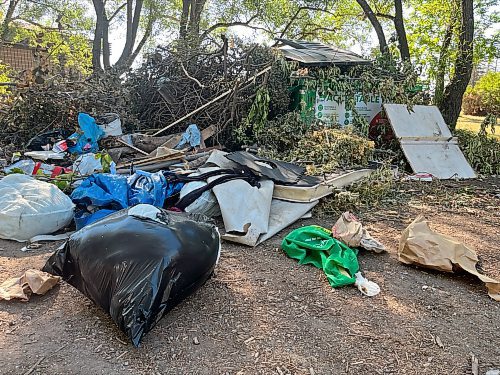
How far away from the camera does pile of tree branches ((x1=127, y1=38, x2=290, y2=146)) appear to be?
6.64 metres

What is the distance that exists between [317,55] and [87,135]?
4.10 meters

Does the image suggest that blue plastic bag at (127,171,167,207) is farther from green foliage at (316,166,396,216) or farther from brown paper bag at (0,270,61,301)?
green foliage at (316,166,396,216)

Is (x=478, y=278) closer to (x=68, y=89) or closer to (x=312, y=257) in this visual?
(x=312, y=257)

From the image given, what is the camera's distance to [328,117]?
7.02 m

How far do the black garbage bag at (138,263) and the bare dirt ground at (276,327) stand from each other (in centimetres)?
16

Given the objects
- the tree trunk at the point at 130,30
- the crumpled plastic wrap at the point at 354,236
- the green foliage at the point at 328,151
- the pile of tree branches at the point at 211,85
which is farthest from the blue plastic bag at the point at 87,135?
the tree trunk at the point at 130,30

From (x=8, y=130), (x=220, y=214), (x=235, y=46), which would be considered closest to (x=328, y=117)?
(x=235, y=46)

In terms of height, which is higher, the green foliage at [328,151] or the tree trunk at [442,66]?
the tree trunk at [442,66]

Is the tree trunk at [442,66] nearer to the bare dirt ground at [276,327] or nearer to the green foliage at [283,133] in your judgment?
the green foliage at [283,133]

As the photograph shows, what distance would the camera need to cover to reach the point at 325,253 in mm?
3184

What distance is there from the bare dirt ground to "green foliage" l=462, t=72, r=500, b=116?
8045 mm

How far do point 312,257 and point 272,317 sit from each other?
0.88m

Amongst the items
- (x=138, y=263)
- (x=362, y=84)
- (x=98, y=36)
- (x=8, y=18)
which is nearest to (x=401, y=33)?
(x=362, y=84)

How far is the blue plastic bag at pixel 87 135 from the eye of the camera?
5.84m
